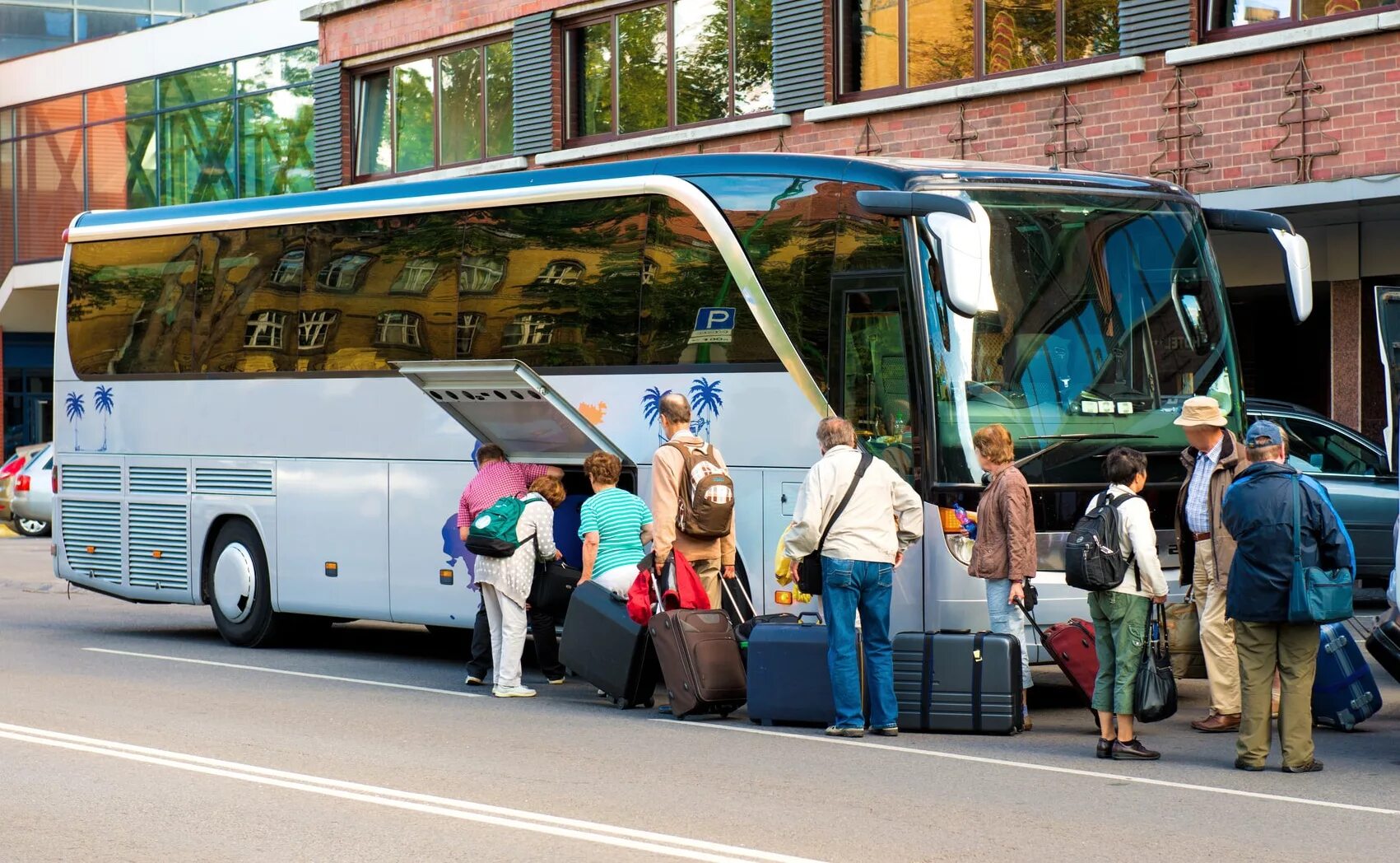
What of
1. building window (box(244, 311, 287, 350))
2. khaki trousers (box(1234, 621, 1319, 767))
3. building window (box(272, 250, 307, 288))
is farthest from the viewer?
building window (box(244, 311, 287, 350))

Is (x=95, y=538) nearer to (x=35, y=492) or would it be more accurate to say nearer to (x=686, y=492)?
(x=686, y=492)

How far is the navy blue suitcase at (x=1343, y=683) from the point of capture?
35.1 ft

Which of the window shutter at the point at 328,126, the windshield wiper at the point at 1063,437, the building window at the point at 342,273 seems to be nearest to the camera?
the windshield wiper at the point at 1063,437

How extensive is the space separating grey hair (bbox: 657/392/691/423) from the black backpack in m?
2.81

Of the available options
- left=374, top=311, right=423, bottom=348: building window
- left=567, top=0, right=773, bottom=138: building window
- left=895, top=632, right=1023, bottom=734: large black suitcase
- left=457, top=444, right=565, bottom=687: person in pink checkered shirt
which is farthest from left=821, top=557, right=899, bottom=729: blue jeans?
left=567, top=0, right=773, bottom=138: building window

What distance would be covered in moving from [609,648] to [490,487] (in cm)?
163

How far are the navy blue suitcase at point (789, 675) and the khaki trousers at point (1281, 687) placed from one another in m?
2.36

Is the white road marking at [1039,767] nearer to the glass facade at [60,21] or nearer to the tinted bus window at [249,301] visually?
the tinted bus window at [249,301]

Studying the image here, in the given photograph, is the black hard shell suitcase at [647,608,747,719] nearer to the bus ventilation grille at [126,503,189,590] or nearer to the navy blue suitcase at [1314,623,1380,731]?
the navy blue suitcase at [1314,623,1380,731]

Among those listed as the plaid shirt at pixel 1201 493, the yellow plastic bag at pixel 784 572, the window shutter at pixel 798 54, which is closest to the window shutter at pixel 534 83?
the window shutter at pixel 798 54

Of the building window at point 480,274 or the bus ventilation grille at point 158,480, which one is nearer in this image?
the building window at point 480,274

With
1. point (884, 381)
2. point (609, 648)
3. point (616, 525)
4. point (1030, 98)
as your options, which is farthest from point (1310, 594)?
point (1030, 98)

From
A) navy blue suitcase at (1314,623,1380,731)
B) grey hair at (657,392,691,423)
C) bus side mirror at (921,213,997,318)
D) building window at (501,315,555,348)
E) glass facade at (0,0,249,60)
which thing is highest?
glass facade at (0,0,249,60)

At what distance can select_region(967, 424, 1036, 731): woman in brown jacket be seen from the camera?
10.4m
